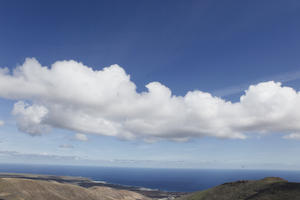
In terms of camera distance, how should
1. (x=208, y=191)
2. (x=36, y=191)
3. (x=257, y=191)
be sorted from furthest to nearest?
(x=36, y=191) < (x=208, y=191) < (x=257, y=191)

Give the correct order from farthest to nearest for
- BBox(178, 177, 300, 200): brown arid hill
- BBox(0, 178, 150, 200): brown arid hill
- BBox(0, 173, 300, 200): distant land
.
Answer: BBox(0, 178, 150, 200): brown arid hill, BBox(0, 173, 300, 200): distant land, BBox(178, 177, 300, 200): brown arid hill

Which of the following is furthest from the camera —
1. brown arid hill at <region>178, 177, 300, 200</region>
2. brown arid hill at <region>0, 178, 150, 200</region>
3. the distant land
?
brown arid hill at <region>0, 178, 150, 200</region>

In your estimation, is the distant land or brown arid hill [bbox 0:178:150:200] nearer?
the distant land

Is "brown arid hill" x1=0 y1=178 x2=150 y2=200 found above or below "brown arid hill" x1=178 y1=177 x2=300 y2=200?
below

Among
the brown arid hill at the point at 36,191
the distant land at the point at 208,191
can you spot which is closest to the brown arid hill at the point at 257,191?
the distant land at the point at 208,191

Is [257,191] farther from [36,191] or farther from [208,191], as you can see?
[36,191]

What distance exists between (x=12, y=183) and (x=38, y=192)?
62.1 ft

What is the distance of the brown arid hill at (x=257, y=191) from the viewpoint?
6629 centimetres

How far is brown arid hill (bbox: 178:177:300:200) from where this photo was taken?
2610 inches

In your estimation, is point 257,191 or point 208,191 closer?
point 257,191

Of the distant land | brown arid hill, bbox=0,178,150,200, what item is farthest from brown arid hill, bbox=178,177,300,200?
brown arid hill, bbox=0,178,150,200

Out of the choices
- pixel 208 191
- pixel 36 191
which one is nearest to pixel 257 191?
pixel 208 191

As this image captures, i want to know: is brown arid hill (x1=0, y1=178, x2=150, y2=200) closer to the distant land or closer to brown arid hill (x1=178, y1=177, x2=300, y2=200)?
the distant land

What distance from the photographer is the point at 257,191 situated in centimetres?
7719
